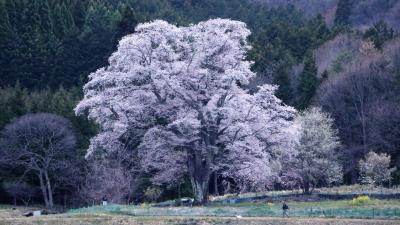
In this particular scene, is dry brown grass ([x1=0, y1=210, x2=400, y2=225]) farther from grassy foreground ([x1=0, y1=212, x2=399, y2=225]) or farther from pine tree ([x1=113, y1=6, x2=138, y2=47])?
pine tree ([x1=113, y1=6, x2=138, y2=47])

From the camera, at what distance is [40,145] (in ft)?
173

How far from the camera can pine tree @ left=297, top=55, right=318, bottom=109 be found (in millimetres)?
63844

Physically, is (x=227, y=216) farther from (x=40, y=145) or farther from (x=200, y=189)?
(x=40, y=145)

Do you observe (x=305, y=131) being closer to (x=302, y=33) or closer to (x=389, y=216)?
(x=389, y=216)

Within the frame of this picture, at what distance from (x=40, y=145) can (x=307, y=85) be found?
86.6 feet

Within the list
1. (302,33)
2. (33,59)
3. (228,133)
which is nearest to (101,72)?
(228,133)

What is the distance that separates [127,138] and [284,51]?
3979 cm

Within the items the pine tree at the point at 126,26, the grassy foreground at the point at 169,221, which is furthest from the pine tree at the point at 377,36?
the grassy foreground at the point at 169,221

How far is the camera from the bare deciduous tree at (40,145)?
5238cm

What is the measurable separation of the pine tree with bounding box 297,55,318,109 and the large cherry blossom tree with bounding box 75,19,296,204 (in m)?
21.5

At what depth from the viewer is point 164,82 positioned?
40.6 metres

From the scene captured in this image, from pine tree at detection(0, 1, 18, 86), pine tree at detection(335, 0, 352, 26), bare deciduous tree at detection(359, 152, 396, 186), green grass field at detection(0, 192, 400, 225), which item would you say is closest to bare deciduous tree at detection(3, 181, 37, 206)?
green grass field at detection(0, 192, 400, 225)

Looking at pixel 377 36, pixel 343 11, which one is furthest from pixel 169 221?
pixel 343 11

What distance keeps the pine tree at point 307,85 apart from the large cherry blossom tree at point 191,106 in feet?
70.4
